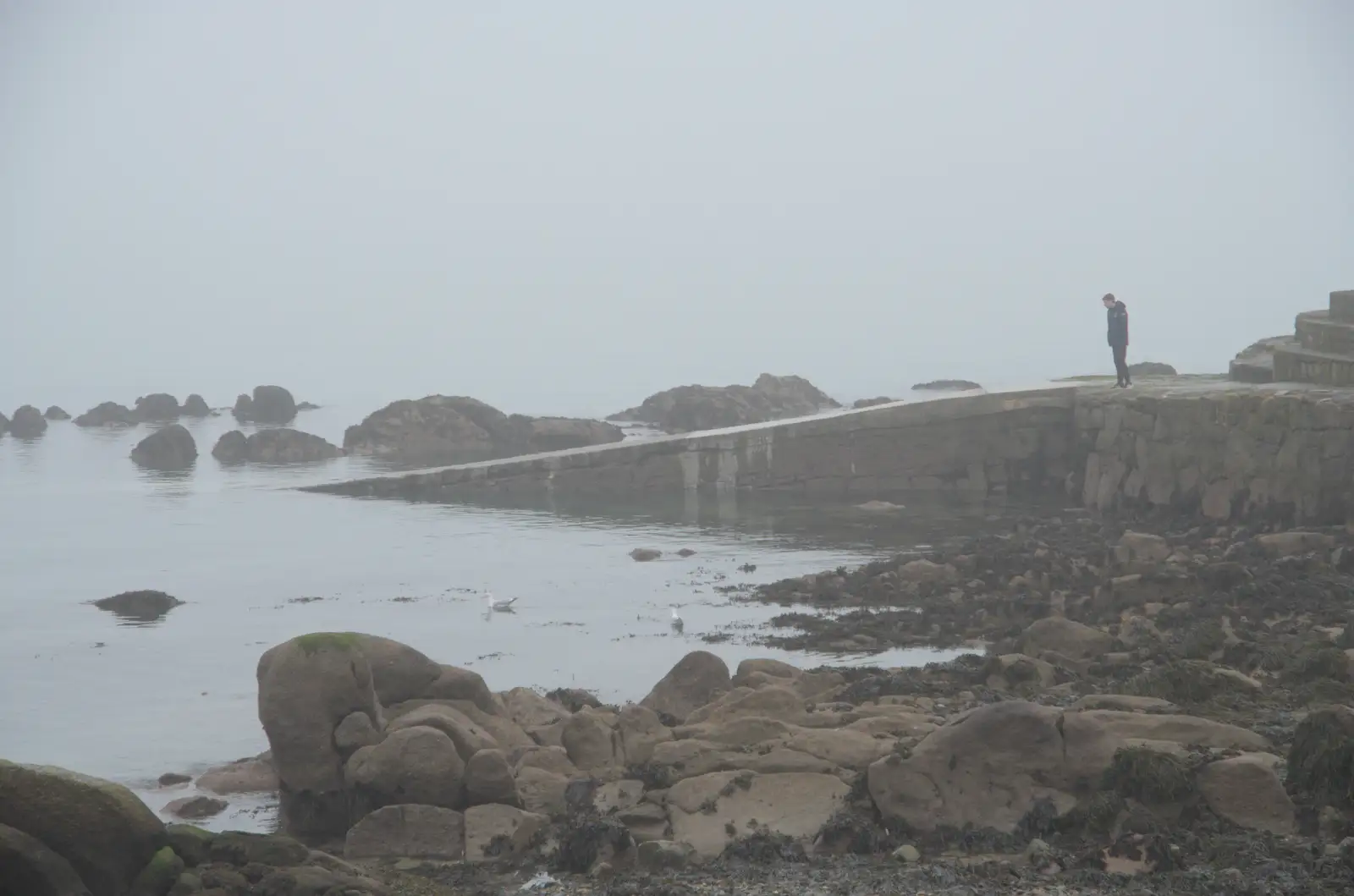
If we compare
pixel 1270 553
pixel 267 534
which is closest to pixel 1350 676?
pixel 1270 553

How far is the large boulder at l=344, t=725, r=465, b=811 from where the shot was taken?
361 inches

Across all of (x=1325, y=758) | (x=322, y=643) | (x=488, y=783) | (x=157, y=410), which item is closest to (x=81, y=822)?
(x=488, y=783)

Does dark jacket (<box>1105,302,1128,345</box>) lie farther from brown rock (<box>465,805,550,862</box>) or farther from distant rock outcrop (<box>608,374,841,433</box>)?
brown rock (<box>465,805,550,862</box>)

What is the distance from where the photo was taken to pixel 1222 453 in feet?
69.5

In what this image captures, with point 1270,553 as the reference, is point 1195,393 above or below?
above

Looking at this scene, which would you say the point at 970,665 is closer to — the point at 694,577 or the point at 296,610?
the point at 694,577

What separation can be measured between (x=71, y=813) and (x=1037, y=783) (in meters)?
5.10

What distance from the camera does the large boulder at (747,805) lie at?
8.52 m

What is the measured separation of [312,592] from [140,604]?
2.06 meters

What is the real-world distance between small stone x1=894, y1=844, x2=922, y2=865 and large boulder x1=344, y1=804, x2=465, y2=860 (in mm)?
2550

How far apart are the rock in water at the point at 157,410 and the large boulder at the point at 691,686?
52.1m

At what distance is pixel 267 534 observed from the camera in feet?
80.5

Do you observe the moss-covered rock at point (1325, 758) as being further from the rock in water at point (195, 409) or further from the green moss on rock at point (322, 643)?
the rock in water at point (195, 409)

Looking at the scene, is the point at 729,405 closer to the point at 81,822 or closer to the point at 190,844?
the point at 190,844
